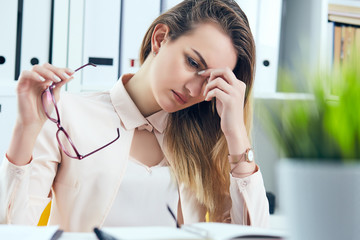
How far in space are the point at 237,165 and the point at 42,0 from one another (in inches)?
33.3

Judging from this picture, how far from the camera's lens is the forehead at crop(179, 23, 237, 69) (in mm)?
1132

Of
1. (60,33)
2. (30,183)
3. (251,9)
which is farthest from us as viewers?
(251,9)

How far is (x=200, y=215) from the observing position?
1191 millimetres

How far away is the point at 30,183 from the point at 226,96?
50 cm

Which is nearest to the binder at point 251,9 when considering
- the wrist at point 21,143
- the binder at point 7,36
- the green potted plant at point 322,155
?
the binder at point 7,36

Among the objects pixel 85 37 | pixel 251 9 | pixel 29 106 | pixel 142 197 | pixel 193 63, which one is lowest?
pixel 142 197

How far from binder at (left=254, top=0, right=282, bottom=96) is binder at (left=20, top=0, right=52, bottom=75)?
0.75 m

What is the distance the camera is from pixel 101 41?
150cm

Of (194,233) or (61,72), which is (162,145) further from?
(194,233)

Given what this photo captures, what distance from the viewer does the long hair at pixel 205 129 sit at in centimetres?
119

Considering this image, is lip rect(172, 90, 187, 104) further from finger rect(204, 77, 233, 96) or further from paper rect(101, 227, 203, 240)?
paper rect(101, 227, 203, 240)

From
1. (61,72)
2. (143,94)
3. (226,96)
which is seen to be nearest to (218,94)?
(226,96)

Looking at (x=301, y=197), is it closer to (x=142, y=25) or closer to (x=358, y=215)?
(x=358, y=215)

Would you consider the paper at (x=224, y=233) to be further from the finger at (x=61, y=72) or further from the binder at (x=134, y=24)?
the binder at (x=134, y=24)
